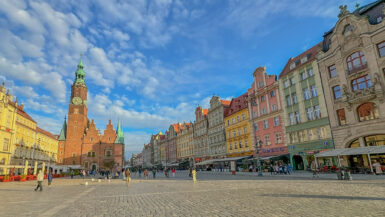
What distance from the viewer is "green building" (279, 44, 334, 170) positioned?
31928 mm

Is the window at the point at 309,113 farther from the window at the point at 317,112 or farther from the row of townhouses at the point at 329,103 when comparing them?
the window at the point at 317,112

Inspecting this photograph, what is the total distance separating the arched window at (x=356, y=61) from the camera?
90.8 feet

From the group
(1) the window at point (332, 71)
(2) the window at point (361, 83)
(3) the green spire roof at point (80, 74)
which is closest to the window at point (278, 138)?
(1) the window at point (332, 71)

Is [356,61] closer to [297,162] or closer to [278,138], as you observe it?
[278,138]

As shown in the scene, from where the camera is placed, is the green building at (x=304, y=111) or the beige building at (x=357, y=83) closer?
the beige building at (x=357, y=83)

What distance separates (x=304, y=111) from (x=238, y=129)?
1712cm

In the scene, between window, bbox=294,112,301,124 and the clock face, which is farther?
the clock face

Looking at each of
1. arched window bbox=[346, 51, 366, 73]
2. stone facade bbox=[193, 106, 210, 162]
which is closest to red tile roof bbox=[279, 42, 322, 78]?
arched window bbox=[346, 51, 366, 73]

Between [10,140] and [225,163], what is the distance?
138ft

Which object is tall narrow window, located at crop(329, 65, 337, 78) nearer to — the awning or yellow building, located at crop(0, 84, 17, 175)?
the awning

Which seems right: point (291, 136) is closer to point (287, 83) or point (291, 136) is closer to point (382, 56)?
point (287, 83)

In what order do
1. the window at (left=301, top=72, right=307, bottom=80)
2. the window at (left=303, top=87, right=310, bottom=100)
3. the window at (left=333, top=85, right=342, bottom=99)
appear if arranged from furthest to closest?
the window at (left=301, top=72, right=307, bottom=80) → the window at (left=303, top=87, right=310, bottom=100) → the window at (left=333, top=85, right=342, bottom=99)

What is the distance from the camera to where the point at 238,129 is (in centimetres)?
4981

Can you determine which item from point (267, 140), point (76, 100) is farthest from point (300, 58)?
point (76, 100)
